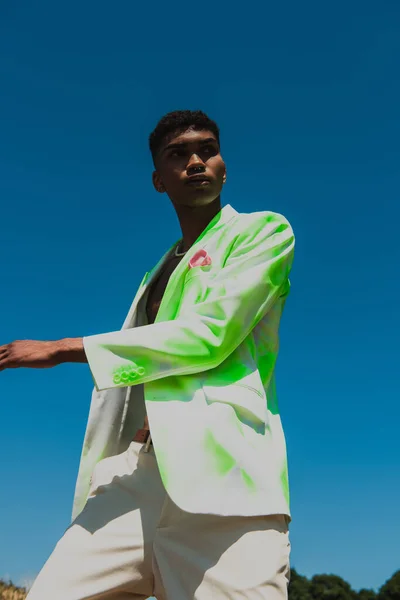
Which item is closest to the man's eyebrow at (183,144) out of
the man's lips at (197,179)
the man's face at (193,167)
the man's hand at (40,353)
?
the man's face at (193,167)

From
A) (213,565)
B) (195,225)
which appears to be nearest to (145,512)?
(213,565)

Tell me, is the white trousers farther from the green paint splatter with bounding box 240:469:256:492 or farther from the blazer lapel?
the blazer lapel

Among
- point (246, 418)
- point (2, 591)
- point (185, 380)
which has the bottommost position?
point (2, 591)

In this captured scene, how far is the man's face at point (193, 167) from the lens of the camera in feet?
12.5

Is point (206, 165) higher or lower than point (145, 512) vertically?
higher

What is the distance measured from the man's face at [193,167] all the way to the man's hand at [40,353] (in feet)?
4.22

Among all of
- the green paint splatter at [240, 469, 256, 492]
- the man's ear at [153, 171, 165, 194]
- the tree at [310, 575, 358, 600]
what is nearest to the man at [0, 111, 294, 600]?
the green paint splatter at [240, 469, 256, 492]

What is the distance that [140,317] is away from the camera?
13.2 ft

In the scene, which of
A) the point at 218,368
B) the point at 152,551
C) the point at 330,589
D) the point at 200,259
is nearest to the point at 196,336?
the point at 218,368

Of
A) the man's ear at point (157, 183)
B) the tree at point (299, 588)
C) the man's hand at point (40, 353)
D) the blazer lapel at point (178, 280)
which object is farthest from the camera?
the tree at point (299, 588)

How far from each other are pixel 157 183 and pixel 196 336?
158cm

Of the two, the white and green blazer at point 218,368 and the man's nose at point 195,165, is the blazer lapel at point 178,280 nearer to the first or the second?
the white and green blazer at point 218,368

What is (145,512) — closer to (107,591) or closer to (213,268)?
(107,591)

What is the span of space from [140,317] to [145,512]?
1297 millimetres
